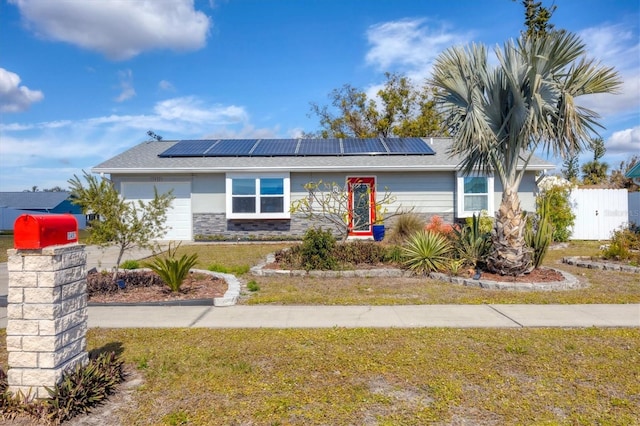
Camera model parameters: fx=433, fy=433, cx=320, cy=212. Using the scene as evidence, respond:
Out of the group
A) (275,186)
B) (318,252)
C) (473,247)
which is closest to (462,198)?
(275,186)

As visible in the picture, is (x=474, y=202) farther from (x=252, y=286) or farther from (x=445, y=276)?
(x=252, y=286)

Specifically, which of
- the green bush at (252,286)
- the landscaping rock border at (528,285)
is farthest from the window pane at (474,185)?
the green bush at (252,286)

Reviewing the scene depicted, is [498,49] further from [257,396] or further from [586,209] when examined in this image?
[586,209]

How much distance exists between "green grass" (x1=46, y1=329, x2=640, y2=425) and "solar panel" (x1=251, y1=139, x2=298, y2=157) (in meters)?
12.2

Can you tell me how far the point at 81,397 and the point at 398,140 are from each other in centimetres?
1780

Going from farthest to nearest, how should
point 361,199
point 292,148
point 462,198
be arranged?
point 292,148 < point 462,198 < point 361,199

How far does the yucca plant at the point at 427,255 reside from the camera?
9.38m

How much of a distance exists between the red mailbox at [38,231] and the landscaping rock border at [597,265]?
1090 cm

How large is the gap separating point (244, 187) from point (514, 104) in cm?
1034

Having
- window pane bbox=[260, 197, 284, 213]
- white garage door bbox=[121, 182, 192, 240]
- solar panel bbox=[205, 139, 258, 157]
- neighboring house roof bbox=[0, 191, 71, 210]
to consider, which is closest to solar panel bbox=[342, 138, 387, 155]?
window pane bbox=[260, 197, 284, 213]

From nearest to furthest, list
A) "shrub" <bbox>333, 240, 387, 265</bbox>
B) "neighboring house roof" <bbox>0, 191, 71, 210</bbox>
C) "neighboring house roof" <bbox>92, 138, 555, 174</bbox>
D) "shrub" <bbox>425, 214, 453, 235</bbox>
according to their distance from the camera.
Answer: "shrub" <bbox>333, 240, 387, 265</bbox>
"shrub" <bbox>425, 214, 453, 235</bbox>
"neighboring house roof" <bbox>92, 138, 555, 174</bbox>
"neighboring house roof" <bbox>0, 191, 71, 210</bbox>

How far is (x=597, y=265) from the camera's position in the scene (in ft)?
33.5

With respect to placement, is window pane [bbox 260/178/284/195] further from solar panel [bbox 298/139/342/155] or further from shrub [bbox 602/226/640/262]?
shrub [bbox 602/226/640/262]

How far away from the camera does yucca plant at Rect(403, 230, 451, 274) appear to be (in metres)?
9.38
